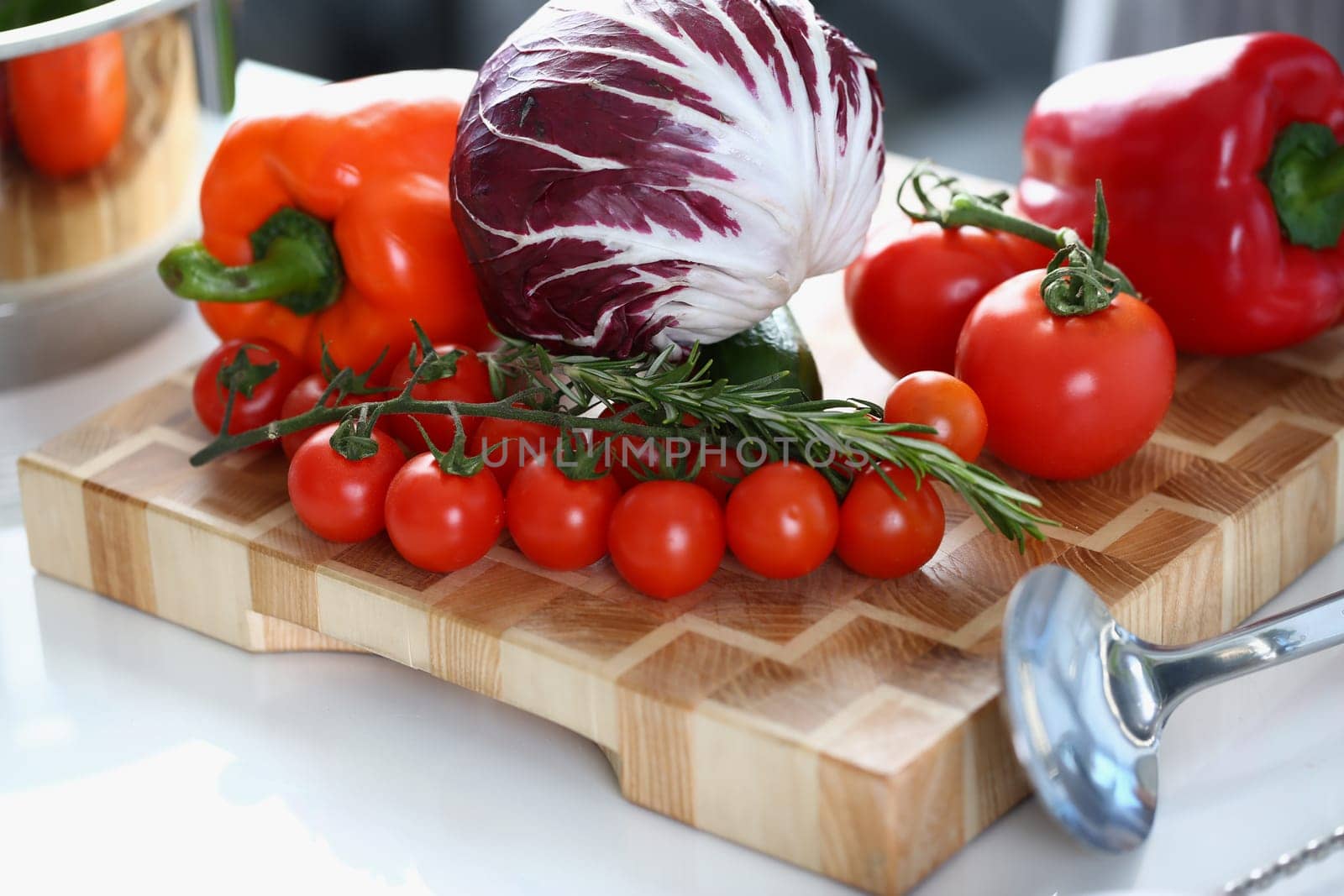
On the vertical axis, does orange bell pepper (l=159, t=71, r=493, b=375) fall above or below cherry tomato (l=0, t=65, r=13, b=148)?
below

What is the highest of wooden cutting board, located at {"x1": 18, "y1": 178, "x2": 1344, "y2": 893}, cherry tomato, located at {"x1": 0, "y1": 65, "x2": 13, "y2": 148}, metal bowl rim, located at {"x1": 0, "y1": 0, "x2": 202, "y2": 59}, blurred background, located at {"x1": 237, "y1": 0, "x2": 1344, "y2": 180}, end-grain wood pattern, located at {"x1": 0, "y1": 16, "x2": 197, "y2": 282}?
metal bowl rim, located at {"x1": 0, "y1": 0, "x2": 202, "y2": 59}

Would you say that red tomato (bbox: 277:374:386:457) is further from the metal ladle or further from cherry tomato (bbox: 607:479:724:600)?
the metal ladle

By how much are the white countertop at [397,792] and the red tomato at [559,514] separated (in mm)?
102

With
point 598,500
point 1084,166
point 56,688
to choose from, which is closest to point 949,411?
point 598,500

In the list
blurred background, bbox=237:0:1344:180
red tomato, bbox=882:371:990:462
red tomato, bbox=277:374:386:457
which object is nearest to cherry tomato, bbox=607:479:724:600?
red tomato, bbox=882:371:990:462

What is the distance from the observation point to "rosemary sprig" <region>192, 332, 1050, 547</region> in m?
0.84

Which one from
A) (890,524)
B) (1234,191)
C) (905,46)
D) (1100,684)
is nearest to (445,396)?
(890,524)

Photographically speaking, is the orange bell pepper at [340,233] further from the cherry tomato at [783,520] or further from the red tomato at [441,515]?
the cherry tomato at [783,520]

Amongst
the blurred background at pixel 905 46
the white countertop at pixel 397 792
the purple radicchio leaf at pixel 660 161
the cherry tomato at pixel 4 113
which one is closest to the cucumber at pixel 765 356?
the purple radicchio leaf at pixel 660 161

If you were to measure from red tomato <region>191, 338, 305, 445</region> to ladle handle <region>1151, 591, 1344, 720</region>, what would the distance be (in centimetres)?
57

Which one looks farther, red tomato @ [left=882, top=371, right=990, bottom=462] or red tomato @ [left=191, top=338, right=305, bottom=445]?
red tomato @ [left=191, top=338, right=305, bottom=445]

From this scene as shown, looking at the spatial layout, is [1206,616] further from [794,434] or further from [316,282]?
[316,282]

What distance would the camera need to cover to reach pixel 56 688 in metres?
0.95

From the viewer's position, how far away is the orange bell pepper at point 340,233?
41.4 inches
